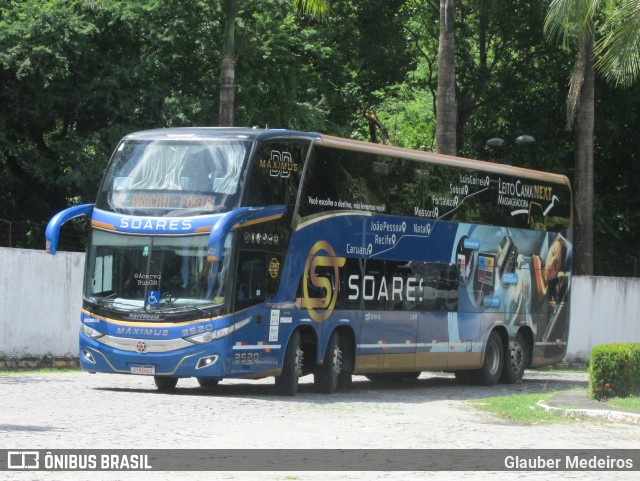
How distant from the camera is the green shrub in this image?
695 inches

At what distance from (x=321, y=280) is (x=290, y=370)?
1634mm

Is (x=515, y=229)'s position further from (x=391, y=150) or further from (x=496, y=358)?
(x=391, y=150)

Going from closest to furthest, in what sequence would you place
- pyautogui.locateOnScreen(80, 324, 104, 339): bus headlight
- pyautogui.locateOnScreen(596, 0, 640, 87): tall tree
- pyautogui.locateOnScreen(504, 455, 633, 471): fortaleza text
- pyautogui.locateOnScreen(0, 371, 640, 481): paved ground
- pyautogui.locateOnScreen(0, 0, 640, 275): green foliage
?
pyautogui.locateOnScreen(504, 455, 633, 471): fortaleza text, pyautogui.locateOnScreen(0, 371, 640, 481): paved ground, pyautogui.locateOnScreen(80, 324, 104, 339): bus headlight, pyautogui.locateOnScreen(596, 0, 640, 87): tall tree, pyautogui.locateOnScreen(0, 0, 640, 275): green foliage

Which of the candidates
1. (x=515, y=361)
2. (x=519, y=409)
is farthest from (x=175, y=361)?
(x=515, y=361)

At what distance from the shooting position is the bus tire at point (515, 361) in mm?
25016

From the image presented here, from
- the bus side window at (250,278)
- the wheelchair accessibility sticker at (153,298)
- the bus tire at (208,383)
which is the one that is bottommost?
the bus tire at (208,383)

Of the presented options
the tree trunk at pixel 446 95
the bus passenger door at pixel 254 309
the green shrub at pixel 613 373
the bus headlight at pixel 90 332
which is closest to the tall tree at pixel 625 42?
the green shrub at pixel 613 373

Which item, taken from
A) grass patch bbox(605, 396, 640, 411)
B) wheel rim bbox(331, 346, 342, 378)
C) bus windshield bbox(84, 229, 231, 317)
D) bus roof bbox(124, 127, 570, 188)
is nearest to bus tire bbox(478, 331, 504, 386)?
bus roof bbox(124, 127, 570, 188)

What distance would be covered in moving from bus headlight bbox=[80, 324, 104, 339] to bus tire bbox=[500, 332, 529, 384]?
999 cm

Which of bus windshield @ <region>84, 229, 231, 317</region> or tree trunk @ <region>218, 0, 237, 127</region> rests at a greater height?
tree trunk @ <region>218, 0, 237, 127</region>

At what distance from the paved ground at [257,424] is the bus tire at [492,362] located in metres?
3.74

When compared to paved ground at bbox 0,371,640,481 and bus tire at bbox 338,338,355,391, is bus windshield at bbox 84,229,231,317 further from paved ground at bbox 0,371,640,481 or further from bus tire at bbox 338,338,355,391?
bus tire at bbox 338,338,355,391

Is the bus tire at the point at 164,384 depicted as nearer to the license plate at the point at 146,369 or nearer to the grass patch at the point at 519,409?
the license plate at the point at 146,369

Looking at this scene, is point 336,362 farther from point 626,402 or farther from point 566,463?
point 566,463
